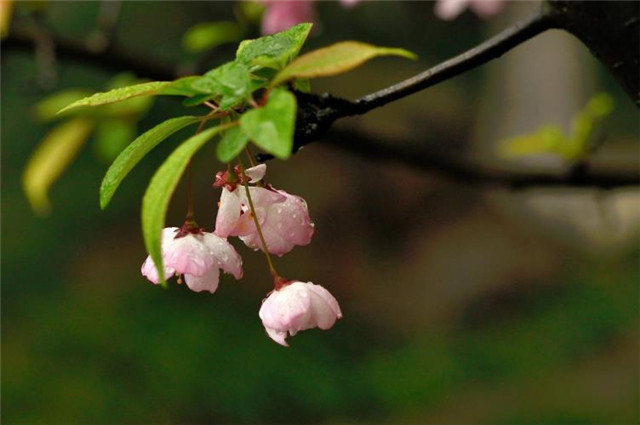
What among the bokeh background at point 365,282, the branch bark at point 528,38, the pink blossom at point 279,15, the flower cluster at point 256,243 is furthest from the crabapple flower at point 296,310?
the bokeh background at point 365,282

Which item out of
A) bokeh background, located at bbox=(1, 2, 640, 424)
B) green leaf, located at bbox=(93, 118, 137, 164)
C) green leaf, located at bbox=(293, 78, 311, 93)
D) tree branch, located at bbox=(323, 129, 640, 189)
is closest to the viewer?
green leaf, located at bbox=(293, 78, 311, 93)

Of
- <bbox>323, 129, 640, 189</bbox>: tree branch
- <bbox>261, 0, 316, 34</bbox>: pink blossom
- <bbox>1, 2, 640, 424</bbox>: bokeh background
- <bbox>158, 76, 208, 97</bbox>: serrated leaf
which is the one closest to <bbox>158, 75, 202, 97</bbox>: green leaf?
<bbox>158, 76, 208, 97</bbox>: serrated leaf

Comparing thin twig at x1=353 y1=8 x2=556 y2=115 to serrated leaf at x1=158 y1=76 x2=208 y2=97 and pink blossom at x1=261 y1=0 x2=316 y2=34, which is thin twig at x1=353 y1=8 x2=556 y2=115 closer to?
serrated leaf at x1=158 y1=76 x2=208 y2=97

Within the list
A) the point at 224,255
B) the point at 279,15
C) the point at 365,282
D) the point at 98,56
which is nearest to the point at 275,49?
the point at 224,255

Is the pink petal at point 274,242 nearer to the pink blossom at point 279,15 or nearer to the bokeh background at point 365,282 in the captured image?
the pink blossom at point 279,15

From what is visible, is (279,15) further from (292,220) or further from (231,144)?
(231,144)

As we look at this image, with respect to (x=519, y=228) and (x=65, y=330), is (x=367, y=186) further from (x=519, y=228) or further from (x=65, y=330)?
(x=65, y=330)
